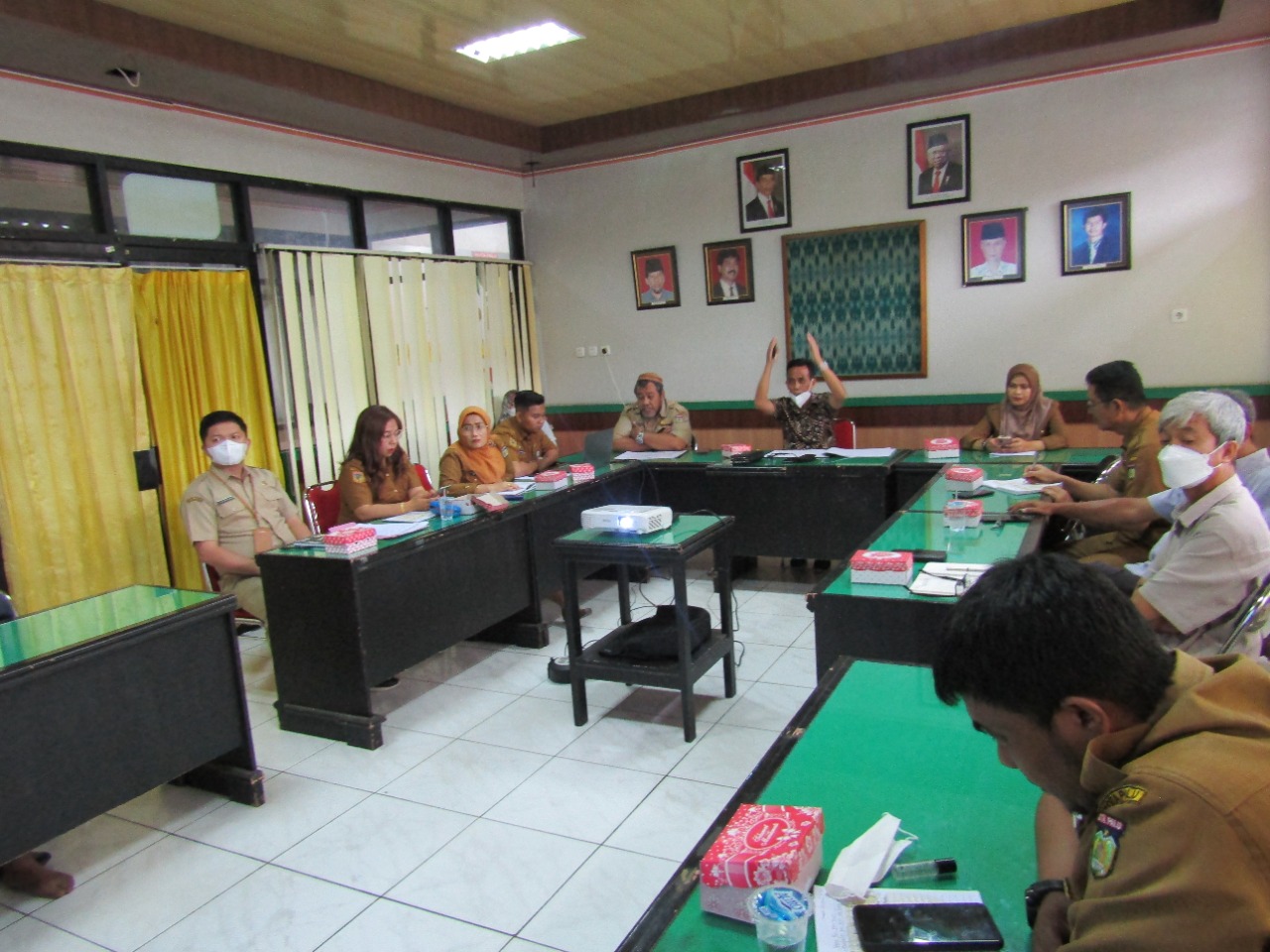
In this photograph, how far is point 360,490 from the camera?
394 centimetres

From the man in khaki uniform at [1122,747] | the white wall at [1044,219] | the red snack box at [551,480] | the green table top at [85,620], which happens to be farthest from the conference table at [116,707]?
the white wall at [1044,219]

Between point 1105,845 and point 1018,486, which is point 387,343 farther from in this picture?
point 1105,845

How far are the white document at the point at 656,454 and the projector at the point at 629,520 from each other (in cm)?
195

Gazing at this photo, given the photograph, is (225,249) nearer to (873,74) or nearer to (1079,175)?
(873,74)

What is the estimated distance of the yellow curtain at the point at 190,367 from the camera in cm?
438

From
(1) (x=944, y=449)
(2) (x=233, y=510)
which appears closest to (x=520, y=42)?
(2) (x=233, y=510)

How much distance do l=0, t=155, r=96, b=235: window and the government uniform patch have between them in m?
4.68

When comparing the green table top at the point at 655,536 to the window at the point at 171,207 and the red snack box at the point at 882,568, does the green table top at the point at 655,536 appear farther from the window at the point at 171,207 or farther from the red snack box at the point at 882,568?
the window at the point at 171,207

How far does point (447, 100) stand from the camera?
17.8 ft

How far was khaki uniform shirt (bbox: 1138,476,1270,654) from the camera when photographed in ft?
6.95

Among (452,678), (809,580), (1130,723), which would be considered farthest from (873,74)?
(1130,723)

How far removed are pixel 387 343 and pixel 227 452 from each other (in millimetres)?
2174

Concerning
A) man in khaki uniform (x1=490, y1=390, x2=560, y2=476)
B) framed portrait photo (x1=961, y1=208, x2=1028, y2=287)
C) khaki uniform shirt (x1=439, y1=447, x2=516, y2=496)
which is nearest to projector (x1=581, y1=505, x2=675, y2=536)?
khaki uniform shirt (x1=439, y1=447, x2=516, y2=496)

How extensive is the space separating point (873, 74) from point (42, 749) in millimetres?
5294
